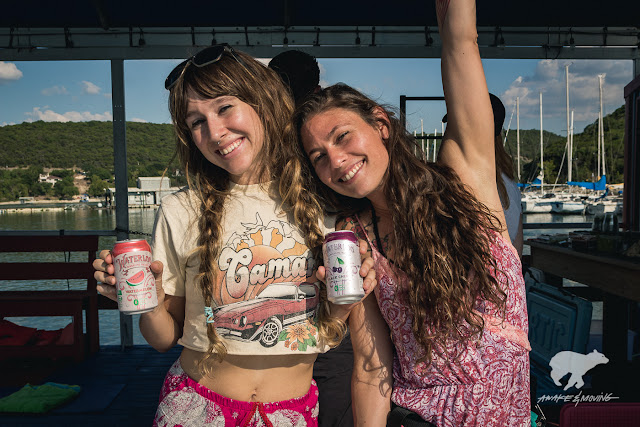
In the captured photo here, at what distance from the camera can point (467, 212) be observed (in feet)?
3.76

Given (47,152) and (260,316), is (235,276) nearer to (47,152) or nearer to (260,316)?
(260,316)

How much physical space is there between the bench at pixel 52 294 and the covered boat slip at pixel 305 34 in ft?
0.95

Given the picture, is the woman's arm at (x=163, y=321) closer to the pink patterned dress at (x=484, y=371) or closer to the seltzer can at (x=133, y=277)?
the seltzer can at (x=133, y=277)

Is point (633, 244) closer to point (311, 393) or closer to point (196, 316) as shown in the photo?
point (311, 393)

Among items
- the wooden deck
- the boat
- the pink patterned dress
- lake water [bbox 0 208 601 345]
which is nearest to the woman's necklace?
the pink patterned dress

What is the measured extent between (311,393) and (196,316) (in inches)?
16.6

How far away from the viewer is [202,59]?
1.23 m

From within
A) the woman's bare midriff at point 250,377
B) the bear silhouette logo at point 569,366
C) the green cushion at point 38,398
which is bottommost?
the green cushion at point 38,398

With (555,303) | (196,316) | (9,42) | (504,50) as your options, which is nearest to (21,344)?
(9,42)

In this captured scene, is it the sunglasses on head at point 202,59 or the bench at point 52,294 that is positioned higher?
the sunglasses on head at point 202,59

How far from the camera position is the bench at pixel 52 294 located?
343 centimetres

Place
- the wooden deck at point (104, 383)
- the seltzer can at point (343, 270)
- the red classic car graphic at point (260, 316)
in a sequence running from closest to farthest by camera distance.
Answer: the seltzer can at point (343, 270) → the red classic car graphic at point (260, 316) → the wooden deck at point (104, 383)

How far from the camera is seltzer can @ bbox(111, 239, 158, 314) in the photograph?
109 centimetres

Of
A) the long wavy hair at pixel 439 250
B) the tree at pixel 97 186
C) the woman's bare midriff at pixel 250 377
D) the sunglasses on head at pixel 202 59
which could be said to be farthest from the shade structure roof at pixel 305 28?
the woman's bare midriff at pixel 250 377
